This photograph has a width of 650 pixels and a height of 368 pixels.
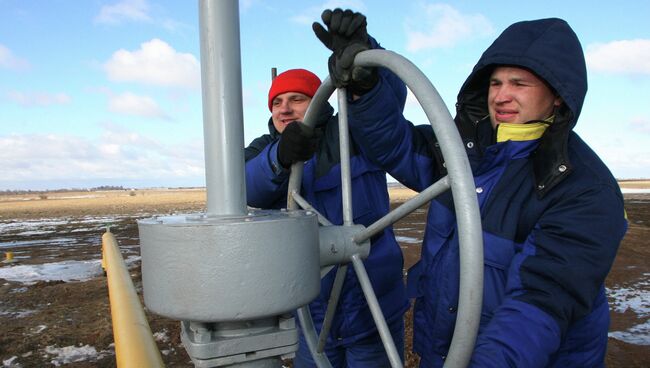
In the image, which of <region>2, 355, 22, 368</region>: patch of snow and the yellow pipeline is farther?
<region>2, 355, 22, 368</region>: patch of snow

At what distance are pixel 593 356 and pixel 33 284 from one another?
6.48 meters

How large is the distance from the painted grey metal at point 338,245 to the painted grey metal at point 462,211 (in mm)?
325

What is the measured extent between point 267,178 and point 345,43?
2.20 ft

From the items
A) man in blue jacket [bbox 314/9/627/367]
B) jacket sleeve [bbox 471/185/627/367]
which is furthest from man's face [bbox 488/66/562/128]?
jacket sleeve [bbox 471/185/627/367]

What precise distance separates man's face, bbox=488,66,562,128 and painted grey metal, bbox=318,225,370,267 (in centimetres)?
53

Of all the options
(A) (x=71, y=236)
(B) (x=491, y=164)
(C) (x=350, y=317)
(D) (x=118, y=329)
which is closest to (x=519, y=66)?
(B) (x=491, y=164)

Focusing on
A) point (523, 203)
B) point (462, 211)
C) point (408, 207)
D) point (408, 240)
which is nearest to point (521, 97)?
point (523, 203)

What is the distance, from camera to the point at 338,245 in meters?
1.07

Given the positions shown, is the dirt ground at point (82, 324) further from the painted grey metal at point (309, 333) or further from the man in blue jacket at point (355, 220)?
the painted grey metal at point (309, 333)

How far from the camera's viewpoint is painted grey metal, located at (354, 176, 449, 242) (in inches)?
35.2

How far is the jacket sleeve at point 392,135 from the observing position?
4.12 feet

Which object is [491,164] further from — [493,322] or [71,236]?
[71,236]

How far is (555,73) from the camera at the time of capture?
3.73 feet

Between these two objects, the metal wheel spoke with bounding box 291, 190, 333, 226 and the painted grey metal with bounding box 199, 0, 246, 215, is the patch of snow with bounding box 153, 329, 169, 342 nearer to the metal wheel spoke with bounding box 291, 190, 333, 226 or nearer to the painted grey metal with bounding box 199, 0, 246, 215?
the metal wheel spoke with bounding box 291, 190, 333, 226
